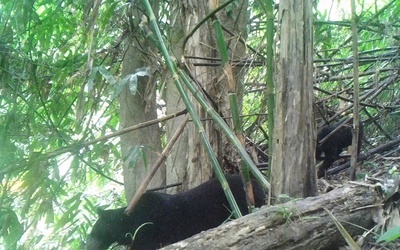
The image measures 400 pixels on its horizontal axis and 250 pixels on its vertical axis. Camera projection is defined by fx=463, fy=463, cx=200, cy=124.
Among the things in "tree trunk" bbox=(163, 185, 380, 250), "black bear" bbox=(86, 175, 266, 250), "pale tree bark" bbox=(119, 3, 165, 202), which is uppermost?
"pale tree bark" bbox=(119, 3, 165, 202)

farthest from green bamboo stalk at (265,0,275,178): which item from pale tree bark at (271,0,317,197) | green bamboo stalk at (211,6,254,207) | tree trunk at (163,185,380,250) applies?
tree trunk at (163,185,380,250)

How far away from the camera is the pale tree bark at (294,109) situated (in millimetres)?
2178

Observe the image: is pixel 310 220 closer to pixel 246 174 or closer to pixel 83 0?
pixel 246 174

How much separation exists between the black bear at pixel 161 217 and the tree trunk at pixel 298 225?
1264 mm

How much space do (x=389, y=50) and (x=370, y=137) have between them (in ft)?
3.21

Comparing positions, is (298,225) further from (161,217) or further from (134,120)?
(134,120)

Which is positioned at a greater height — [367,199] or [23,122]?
[23,122]

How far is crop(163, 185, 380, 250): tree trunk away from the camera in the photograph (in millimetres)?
1711

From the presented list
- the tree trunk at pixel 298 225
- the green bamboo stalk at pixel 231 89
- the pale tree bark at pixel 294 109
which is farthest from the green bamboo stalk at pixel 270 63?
the tree trunk at pixel 298 225

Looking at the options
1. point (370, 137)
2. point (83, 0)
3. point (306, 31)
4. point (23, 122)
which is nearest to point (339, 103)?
point (370, 137)

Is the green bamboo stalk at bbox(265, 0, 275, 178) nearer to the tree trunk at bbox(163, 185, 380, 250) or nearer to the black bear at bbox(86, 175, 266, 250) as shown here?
the tree trunk at bbox(163, 185, 380, 250)

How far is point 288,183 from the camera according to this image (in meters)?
2.16

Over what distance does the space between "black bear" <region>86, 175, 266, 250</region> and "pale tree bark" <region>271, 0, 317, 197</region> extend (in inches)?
41.1

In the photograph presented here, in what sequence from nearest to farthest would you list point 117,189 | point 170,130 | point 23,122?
point 23,122 < point 170,130 < point 117,189
